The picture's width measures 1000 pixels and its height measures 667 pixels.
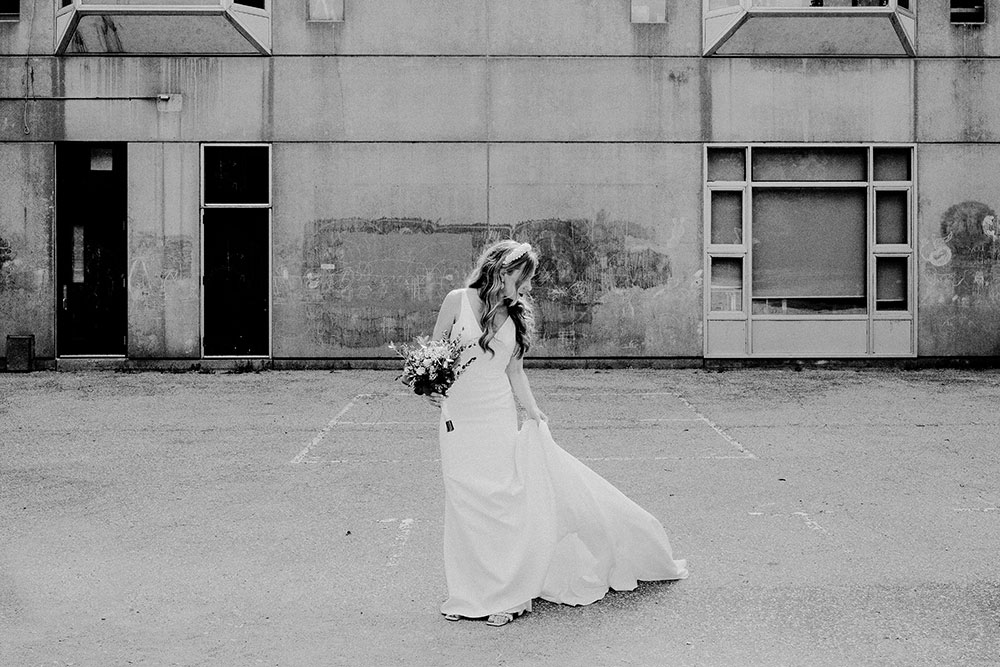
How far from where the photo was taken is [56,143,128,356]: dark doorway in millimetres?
16938

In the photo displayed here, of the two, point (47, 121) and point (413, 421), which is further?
point (47, 121)

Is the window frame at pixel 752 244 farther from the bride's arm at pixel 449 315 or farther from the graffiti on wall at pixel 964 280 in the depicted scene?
the bride's arm at pixel 449 315

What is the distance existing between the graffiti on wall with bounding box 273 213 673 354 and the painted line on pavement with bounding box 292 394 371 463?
3071mm

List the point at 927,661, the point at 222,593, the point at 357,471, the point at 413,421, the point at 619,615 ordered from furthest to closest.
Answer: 1. the point at 413,421
2. the point at 357,471
3. the point at 222,593
4. the point at 619,615
5. the point at 927,661

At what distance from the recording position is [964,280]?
17.1 m

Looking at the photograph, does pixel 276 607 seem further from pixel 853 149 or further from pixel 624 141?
pixel 853 149

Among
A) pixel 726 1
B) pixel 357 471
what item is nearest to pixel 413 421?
pixel 357 471

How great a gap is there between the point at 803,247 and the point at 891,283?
1635 mm

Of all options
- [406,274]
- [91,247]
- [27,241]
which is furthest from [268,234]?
[27,241]

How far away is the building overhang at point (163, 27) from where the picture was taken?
16031 mm

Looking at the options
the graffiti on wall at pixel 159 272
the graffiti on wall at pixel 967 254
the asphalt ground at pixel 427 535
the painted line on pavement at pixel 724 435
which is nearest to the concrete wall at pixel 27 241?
the graffiti on wall at pixel 159 272

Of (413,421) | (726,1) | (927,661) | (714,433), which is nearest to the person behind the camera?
(927,661)

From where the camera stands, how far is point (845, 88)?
16969 millimetres

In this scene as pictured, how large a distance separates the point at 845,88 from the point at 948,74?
5.75 feet
